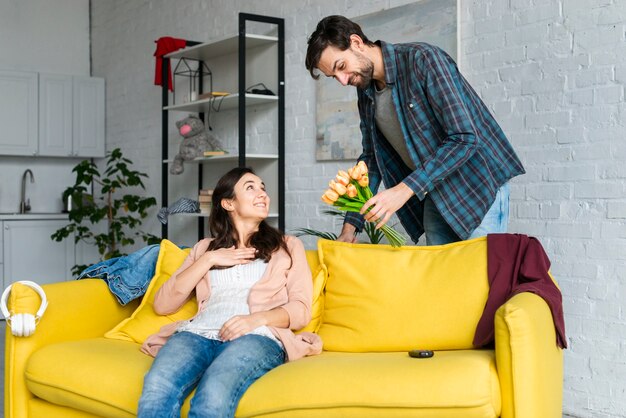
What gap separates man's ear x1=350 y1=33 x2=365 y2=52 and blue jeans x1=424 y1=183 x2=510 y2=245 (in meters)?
0.56

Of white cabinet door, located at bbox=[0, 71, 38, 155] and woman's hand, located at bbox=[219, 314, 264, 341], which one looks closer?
woman's hand, located at bbox=[219, 314, 264, 341]

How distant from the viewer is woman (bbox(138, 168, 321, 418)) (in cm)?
233

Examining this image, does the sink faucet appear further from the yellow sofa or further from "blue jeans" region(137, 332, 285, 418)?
"blue jeans" region(137, 332, 285, 418)

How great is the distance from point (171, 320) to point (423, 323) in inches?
36.5

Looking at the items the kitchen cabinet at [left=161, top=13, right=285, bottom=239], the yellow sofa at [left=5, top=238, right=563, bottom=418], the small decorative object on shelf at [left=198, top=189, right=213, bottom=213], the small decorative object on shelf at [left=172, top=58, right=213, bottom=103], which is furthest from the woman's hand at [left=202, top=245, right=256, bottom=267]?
the small decorative object on shelf at [left=172, top=58, right=213, bottom=103]

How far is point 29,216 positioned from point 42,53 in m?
1.52

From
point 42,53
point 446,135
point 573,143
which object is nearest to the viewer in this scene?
point 446,135

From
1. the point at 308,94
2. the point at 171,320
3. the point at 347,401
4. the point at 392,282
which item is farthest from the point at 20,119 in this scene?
the point at 347,401

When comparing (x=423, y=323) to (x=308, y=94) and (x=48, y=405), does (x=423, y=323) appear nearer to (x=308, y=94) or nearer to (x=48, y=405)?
(x=48, y=405)

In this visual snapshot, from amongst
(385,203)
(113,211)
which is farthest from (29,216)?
(385,203)

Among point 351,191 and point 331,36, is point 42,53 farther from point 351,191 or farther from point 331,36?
point 351,191

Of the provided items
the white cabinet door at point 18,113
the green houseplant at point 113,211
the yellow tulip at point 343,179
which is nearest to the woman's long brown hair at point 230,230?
the yellow tulip at point 343,179

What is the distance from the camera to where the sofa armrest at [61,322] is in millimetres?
2904

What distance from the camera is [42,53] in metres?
7.40
